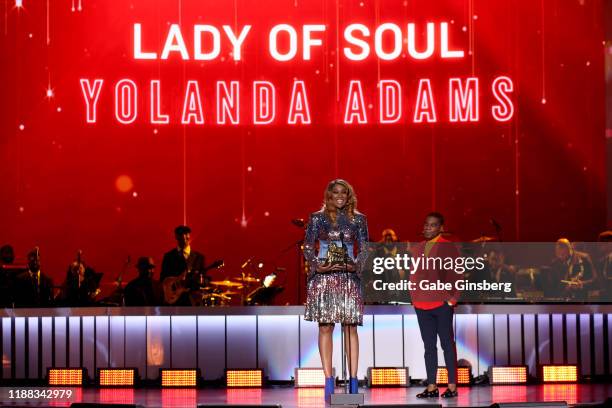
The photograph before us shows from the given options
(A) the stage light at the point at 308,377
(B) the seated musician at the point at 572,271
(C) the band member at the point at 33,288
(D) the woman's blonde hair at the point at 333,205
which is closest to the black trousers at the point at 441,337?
(D) the woman's blonde hair at the point at 333,205

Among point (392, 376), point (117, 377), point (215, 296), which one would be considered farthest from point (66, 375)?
point (392, 376)

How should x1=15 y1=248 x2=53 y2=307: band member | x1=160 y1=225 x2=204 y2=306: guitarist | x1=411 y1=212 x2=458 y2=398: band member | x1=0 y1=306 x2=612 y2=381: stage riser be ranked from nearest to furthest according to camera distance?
x1=411 y1=212 x2=458 y2=398: band member
x1=0 y1=306 x2=612 y2=381: stage riser
x1=15 y1=248 x2=53 y2=307: band member
x1=160 y1=225 x2=204 y2=306: guitarist

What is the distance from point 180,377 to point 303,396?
1.44 m

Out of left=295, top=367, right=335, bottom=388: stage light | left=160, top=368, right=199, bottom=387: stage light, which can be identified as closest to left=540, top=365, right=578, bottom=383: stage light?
left=295, top=367, right=335, bottom=388: stage light

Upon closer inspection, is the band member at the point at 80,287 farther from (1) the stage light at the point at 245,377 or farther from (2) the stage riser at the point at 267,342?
(1) the stage light at the point at 245,377

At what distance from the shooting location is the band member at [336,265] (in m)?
7.61

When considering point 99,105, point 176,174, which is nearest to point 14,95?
point 99,105

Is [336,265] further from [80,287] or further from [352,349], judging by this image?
[80,287]

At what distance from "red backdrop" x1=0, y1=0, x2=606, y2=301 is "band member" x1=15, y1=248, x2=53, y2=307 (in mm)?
2926

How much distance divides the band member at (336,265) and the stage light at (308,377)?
1.77 meters

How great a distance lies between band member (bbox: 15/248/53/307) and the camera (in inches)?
416

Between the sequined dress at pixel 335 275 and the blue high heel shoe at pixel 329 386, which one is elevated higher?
the sequined dress at pixel 335 275

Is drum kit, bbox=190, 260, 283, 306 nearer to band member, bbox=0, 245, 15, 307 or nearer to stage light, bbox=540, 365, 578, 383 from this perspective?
band member, bbox=0, 245, 15, 307

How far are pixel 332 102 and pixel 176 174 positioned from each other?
223 centimetres
